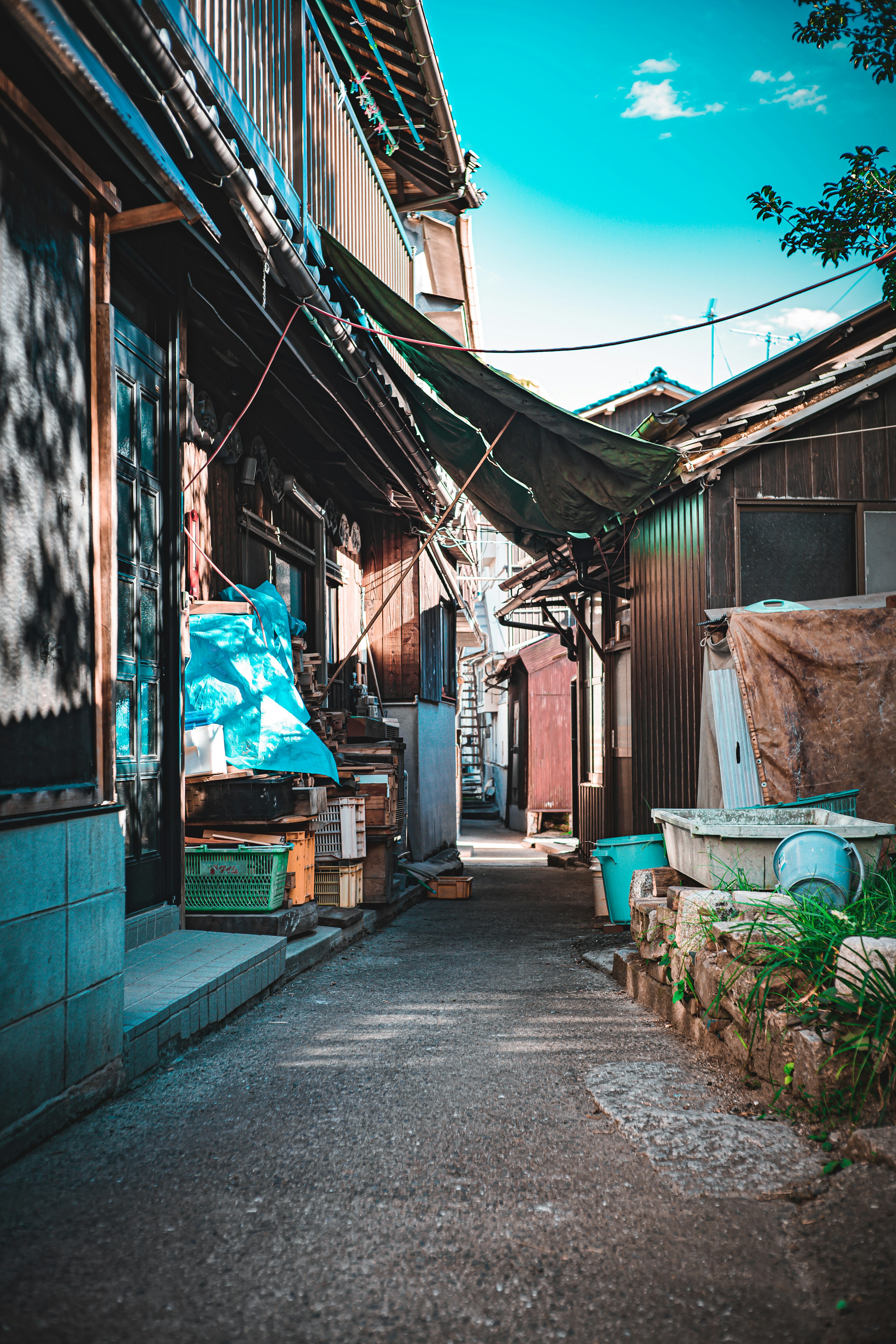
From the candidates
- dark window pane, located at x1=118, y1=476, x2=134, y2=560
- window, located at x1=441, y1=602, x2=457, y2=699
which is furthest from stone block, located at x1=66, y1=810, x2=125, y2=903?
window, located at x1=441, y1=602, x2=457, y2=699

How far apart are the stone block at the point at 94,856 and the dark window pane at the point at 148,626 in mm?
1953

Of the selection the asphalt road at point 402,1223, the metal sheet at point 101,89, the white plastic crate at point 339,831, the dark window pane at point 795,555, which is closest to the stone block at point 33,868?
the asphalt road at point 402,1223

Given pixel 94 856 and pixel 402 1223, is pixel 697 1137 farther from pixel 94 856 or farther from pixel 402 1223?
pixel 94 856

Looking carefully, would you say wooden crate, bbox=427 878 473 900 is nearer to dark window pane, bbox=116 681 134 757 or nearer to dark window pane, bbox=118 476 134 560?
dark window pane, bbox=116 681 134 757

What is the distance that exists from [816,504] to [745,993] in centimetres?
668

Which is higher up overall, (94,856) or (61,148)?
(61,148)

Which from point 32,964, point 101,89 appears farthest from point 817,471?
point 32,964

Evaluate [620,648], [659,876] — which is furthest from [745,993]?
[620,648]

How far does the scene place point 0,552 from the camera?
10.5 feet

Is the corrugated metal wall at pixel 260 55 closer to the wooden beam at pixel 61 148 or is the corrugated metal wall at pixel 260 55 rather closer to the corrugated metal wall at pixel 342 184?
the corrugated metal wall at pixel 342 184

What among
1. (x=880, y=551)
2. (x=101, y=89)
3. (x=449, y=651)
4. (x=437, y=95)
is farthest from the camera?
(x=449, y=651)

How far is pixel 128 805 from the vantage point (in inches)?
207

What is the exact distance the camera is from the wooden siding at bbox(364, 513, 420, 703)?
43.4ft

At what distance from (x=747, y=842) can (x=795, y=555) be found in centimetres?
479
